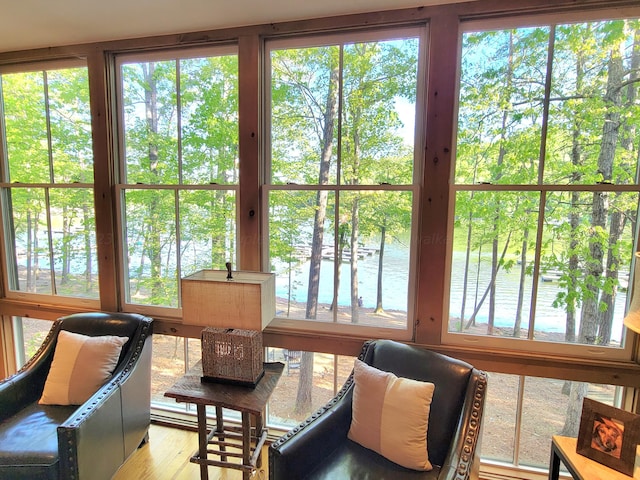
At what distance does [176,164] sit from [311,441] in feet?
5.98

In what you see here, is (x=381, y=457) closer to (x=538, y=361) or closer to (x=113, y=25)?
(x=538, y=361)

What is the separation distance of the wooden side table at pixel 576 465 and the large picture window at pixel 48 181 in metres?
2.94

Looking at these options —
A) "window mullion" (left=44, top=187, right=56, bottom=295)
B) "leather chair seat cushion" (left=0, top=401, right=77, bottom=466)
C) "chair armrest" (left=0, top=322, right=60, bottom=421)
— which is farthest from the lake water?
"window mullion" (left=44, top=187, right=56, bottom=295)

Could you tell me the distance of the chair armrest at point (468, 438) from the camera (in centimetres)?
129

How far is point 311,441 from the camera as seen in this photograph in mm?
1437

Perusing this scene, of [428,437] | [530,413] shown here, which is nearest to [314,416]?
A: [428,437]

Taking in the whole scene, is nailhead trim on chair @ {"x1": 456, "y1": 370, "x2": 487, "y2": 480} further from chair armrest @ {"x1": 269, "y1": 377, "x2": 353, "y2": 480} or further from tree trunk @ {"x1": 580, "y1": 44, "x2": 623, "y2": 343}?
tree trunk @ {"x1": 580, "y1": 44, "x2": 623, "y2": 343}

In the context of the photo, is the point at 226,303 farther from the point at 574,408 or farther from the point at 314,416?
the point at 574,408

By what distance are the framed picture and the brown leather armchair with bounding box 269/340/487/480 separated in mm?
409

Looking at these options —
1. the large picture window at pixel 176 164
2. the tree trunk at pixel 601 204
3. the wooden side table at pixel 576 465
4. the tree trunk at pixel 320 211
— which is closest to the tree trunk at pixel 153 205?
the large picture window at pixel 176 164

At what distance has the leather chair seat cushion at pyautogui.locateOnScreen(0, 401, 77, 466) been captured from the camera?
1.50 meters

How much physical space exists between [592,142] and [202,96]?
224 cm

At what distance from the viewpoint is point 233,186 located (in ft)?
6.91

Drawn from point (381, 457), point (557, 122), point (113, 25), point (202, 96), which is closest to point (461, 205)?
point (557, 122)
